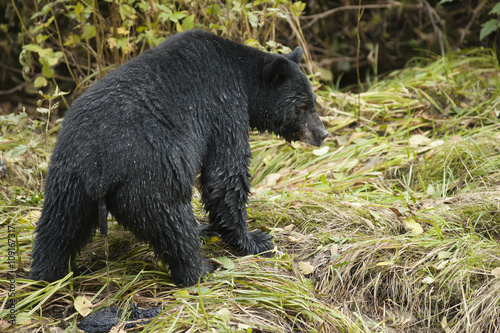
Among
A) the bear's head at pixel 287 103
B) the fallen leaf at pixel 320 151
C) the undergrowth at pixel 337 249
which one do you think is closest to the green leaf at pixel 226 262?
the undergrowth at pixel 337 249

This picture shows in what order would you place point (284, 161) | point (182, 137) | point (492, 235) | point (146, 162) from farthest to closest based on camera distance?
point (284, 161) → point (492, 235) → point (182, 137) → point (146, 162)

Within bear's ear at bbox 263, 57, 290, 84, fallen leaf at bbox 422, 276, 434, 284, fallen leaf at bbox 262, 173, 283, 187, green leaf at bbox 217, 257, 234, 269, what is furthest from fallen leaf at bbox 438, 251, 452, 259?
fallen leaf at bbox 262, 173, 283, 187

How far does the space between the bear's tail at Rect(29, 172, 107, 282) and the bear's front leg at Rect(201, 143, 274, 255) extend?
0.93m

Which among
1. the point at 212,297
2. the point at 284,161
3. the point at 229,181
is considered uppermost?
the point at 229,181

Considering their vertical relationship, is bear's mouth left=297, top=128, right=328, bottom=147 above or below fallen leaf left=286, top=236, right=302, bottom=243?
above

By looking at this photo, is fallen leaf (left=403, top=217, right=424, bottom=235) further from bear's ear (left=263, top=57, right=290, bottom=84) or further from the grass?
bear's ear (left=263, top=57, right=290, bottom=84)

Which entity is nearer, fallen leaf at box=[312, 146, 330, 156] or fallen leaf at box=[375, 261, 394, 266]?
fallen leaf at box=[375, 261, 394, 266]

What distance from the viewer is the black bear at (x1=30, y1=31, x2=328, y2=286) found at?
9.84ft

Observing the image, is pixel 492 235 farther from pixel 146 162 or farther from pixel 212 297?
pixel 146 162

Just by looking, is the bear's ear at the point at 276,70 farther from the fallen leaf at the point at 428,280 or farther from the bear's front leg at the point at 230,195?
the fallen leaf at the point at 428,280

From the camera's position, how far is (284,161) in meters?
5.89

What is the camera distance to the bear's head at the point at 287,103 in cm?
406

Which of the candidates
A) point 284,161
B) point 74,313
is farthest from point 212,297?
point 284,161

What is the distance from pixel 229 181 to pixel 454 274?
1757 mm
